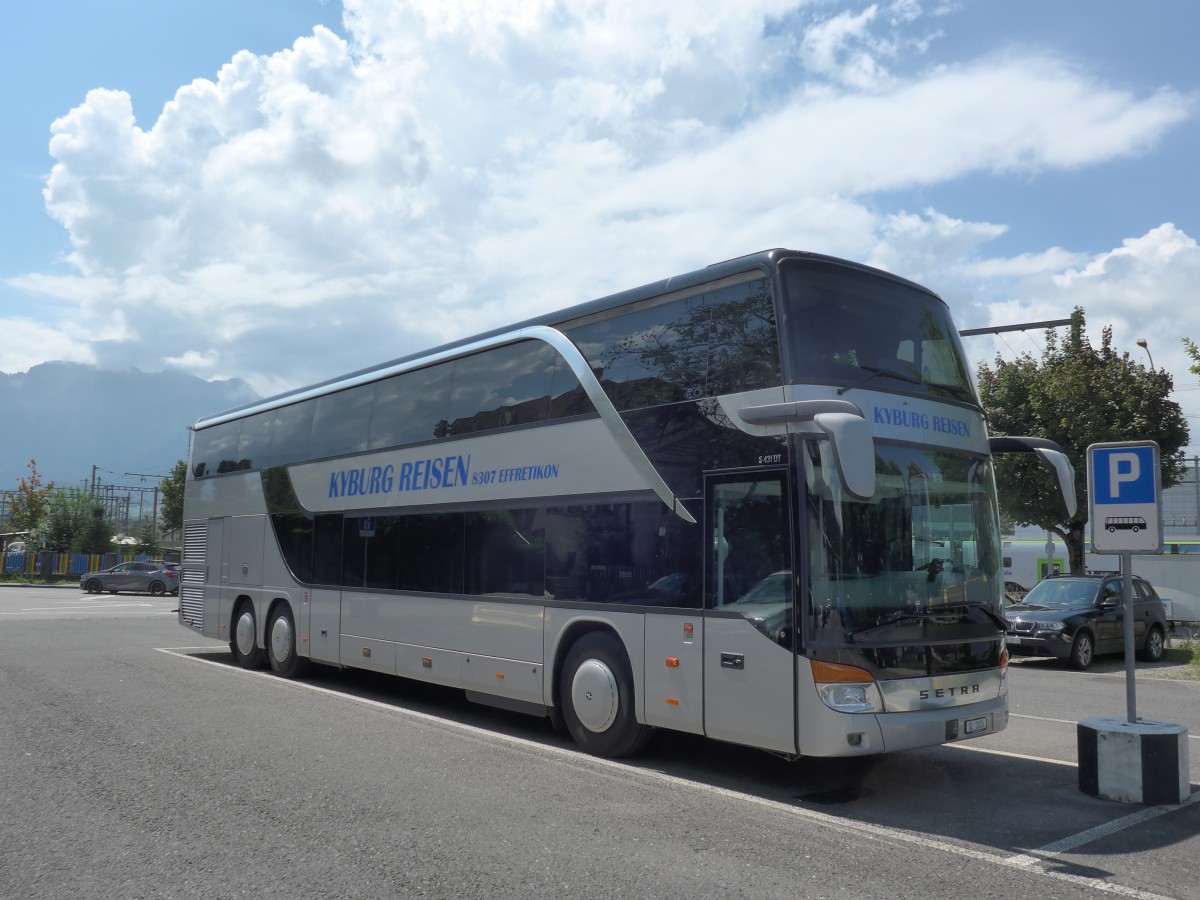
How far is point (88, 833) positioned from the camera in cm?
593

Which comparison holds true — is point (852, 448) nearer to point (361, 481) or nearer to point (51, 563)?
point (361, 481)

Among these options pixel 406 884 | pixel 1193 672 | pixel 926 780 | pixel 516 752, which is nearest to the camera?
pixel 406 884

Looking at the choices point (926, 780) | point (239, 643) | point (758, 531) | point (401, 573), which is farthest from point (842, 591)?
point (239, 643)

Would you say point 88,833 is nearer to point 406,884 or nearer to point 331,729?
point 406,884

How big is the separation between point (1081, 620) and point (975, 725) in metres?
11.5

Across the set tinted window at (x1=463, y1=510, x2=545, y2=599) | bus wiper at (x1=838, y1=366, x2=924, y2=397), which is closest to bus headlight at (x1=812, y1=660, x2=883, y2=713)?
bus wiper at (x1=838, y1=366, x2=924, y2=397)

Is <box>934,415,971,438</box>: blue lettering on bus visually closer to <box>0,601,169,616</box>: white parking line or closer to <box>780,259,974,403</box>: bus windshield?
<box>780,259,974,403</box>: bus windshield

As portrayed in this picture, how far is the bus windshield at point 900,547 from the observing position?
6.92 meters

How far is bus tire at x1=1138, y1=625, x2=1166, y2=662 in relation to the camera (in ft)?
63.4

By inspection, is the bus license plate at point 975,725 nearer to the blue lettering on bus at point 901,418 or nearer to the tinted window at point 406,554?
the blue lettering on bus at point 901,418

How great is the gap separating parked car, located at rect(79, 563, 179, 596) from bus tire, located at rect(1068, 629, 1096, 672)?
39166 millimetres

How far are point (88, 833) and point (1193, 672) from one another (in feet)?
56.2

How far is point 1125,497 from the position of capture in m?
7.66

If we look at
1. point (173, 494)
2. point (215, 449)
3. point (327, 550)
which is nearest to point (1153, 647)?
point (327, 550)
